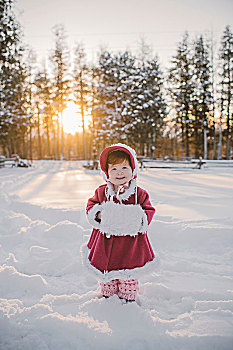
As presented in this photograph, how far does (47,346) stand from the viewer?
1.79 m

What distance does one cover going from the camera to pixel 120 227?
214 cm

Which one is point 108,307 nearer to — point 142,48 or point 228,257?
point 228,257

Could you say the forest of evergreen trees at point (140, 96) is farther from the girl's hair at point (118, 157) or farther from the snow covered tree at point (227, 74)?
the girl's hair at point (118, 157)

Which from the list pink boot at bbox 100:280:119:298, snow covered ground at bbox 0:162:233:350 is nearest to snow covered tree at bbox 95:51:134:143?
snow covered ground at bbox 0:162:233:350

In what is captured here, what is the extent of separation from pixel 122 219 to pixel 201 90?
31.7 m

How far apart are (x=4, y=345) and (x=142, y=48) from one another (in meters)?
37.2

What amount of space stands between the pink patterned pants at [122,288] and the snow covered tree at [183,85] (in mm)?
30901

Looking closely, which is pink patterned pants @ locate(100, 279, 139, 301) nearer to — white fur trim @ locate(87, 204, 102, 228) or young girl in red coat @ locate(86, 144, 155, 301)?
young girl in red coat @ locate(86, 144, 155, 301)

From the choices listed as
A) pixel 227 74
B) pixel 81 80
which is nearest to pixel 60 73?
pixel 81 80

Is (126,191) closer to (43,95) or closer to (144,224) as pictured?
(144,224)

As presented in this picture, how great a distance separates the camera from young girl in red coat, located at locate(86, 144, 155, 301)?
2.15m

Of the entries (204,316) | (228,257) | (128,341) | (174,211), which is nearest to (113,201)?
(128,341)

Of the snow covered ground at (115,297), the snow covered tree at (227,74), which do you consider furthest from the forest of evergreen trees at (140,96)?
the snow covered ground at (115,297)

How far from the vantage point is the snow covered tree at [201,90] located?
30.3 meters
